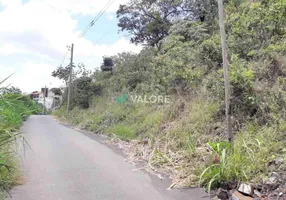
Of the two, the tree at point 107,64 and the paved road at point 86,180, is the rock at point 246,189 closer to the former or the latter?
the paved road at point 86,180

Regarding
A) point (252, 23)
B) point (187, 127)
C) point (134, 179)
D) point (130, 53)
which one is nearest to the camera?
point (134, 179)

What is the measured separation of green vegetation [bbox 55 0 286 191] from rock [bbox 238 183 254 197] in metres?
0.22

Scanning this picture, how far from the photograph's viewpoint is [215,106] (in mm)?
7047

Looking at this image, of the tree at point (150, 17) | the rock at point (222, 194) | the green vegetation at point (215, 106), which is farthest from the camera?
the tree at point (150, 17)

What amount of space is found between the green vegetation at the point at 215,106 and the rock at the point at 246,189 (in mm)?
219

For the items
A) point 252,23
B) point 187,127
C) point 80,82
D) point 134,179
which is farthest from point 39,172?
point 80,82

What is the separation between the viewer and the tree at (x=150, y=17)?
55.4ft

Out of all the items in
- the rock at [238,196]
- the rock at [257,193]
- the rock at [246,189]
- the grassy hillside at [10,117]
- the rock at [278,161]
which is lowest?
the rock at [238,196]

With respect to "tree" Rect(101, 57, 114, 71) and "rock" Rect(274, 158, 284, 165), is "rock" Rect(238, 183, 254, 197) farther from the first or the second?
"tree" Rect(101, 57, 114, 71)

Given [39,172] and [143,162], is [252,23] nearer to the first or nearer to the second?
[143,162]

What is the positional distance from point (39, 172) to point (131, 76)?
35.2ft

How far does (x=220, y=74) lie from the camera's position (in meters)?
7.09

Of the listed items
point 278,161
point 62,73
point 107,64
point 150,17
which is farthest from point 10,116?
point 62,73

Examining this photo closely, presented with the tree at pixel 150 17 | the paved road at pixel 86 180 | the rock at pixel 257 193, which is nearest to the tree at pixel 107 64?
the tree at pixel 150 17
